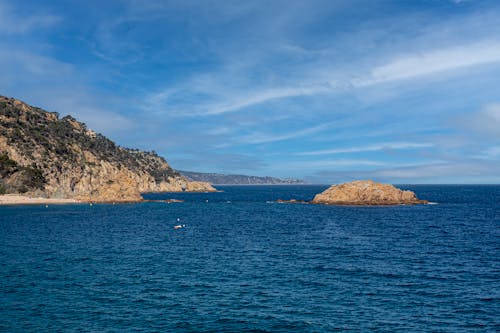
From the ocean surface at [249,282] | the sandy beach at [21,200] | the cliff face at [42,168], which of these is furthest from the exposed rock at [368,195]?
the sandy beach at [21,200]

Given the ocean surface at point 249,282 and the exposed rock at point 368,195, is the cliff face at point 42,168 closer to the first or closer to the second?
the exposed rock at point 368,195

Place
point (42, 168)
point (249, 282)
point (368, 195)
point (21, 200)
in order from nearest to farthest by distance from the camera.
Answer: point (249, 282) < point (21, 200) < point (368, 195) < point (42, 168)

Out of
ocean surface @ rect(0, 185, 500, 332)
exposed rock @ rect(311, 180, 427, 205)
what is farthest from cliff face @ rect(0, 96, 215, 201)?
ocean surface @ rect(0, 185, 500, 332)

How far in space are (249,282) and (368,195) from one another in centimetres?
12591

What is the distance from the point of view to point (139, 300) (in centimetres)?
3491

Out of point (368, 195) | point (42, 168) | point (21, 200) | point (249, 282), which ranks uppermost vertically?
point (42, 168)

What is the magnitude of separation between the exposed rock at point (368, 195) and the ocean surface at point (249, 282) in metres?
82.4

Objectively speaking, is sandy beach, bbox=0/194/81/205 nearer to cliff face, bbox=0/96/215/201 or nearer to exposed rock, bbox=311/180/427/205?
cliff face, bbox=0/96/215/201

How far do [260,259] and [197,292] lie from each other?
635 inches

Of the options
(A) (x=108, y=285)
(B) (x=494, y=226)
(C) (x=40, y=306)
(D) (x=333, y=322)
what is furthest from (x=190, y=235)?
(B) (x=494, y=226)

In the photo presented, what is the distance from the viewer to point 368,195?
15825 centimetres

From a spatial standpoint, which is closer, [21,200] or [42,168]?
[21,200]

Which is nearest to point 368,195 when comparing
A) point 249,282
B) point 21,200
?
point 249,282

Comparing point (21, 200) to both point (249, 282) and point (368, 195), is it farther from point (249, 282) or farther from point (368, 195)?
point (249, 282)
